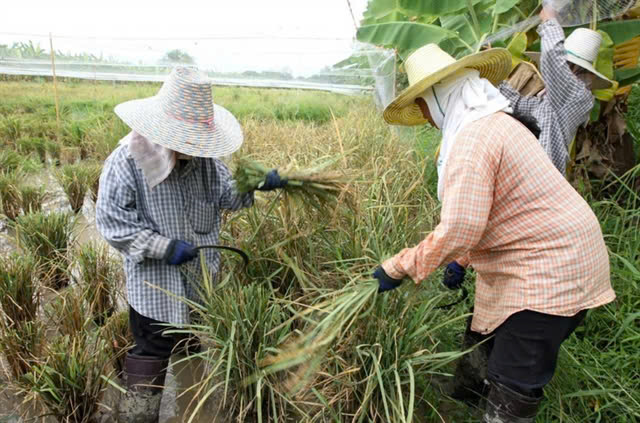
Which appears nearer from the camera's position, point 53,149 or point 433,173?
point 433,173

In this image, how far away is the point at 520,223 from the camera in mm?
1448

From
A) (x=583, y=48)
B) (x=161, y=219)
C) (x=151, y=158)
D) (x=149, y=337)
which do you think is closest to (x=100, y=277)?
(x=149, y=337)

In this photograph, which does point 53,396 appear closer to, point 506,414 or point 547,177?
point 506,414

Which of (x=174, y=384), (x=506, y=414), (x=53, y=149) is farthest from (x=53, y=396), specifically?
(x=53, y=149)

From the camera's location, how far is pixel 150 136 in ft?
5.41

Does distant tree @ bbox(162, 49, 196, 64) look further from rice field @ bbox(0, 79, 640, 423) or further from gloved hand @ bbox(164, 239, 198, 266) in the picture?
gloved hand @ bbox(164, 239, 198, 266)

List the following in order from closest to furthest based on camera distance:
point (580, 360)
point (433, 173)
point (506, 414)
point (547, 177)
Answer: point (547, 177)
point (506, 414)
point (580, 360)
point (433, 173)

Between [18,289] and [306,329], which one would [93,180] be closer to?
[18,289]

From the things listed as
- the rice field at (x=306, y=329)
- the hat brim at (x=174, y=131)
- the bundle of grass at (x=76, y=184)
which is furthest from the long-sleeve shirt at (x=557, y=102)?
the bundle of grass at (x=76, y=184)

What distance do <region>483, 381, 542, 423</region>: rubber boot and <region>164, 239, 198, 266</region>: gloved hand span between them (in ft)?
4.11

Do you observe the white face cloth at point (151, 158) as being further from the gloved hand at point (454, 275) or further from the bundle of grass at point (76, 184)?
the bundle of grass at point (76, 184)

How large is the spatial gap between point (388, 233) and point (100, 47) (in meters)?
7.98

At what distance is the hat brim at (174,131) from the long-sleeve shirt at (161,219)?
15 cm

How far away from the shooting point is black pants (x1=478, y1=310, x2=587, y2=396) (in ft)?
4.83
